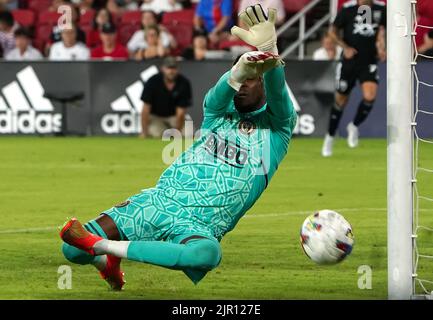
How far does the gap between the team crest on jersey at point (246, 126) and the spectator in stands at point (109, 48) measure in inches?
558

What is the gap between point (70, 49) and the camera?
21.5 m

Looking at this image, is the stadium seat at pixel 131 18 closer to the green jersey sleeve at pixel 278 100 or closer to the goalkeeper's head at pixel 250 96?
the green jersey sleeve at pixel 278 100

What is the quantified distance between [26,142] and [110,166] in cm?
382

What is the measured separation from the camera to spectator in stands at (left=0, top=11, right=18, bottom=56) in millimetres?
22469

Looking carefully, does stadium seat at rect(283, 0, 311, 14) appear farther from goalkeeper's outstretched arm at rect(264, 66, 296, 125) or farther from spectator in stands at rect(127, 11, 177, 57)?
goalkeeper's outstretched arm at rect(264, 66, 296, 125)

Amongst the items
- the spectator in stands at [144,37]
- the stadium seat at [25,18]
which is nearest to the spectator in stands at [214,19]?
the spectator in stands at [144,37]

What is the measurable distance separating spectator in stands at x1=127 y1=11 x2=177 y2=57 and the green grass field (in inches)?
88.0

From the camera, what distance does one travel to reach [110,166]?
52.5ft

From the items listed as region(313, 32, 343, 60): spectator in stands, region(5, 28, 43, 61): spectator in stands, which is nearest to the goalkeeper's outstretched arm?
region(313, 32, 343, 60): spectator in stands

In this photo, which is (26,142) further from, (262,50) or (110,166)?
(262,50)

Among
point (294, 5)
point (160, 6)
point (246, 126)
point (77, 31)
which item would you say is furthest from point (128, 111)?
point (246, 126)

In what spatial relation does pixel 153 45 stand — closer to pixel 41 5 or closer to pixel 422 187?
pixel 41 5

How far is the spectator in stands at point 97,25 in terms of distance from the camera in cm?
2214
